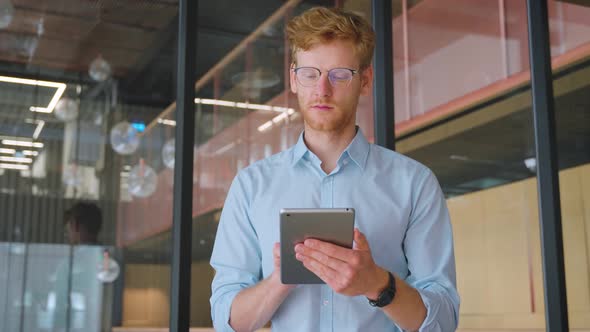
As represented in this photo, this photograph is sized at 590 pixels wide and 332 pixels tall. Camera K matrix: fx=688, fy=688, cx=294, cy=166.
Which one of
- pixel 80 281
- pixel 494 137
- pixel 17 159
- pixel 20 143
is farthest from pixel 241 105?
pixel 80 281

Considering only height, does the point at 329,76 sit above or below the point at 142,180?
below

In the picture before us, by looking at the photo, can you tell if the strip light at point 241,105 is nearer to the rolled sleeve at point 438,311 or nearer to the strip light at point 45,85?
the strip light at point 45,85

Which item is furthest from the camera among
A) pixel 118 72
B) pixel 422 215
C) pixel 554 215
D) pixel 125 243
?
pixel 125 243

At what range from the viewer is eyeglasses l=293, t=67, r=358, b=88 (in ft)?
4.68

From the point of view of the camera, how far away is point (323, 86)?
141 cm

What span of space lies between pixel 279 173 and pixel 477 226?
2.90m

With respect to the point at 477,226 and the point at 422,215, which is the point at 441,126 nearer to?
the point at 477,226

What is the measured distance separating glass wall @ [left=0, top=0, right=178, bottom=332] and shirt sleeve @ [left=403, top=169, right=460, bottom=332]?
128 cm

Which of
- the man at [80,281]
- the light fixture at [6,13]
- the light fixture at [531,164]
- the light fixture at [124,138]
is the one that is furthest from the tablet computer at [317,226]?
the light fixture at [124,138]

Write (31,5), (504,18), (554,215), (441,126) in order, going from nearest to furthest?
(31,5)
(554,215)
(504,18)
(441,126)

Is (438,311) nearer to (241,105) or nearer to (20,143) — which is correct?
(241,105)

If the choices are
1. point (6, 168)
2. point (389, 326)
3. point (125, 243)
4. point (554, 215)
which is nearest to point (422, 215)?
point (389, 326)

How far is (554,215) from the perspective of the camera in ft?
8.91

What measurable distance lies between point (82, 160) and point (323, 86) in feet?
11.8
